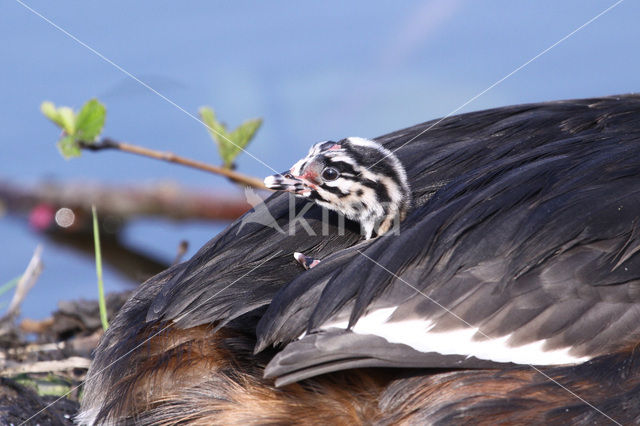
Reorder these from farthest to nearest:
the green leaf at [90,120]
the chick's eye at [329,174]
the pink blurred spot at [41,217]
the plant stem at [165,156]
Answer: the pink blurred spot at [41,217], the plant stem at [165,156], the green leaf at [90,120], the chick's eye at [329,174]

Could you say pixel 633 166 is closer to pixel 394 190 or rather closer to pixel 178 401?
→ pixel 394 190

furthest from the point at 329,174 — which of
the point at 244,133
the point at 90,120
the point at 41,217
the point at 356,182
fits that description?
the point at 41,217

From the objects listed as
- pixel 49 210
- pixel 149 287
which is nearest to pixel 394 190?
pixel 149 287

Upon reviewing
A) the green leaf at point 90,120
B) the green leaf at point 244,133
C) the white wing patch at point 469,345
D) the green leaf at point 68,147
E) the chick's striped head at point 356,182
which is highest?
the green leaf at point 90,120

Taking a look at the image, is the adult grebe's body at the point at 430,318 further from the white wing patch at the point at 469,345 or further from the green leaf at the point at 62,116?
the green leaf at the point at 62,116

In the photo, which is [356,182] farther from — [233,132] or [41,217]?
[41,217]

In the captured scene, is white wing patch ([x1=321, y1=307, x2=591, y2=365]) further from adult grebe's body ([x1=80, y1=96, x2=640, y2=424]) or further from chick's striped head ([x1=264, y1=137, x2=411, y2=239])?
chick's striped head ([x1=264, y1=137, x2=411, y2=239])

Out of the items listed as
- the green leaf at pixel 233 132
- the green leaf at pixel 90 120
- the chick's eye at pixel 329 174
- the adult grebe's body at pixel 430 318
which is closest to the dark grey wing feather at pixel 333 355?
the adult grebe's body at pixel 430 318
